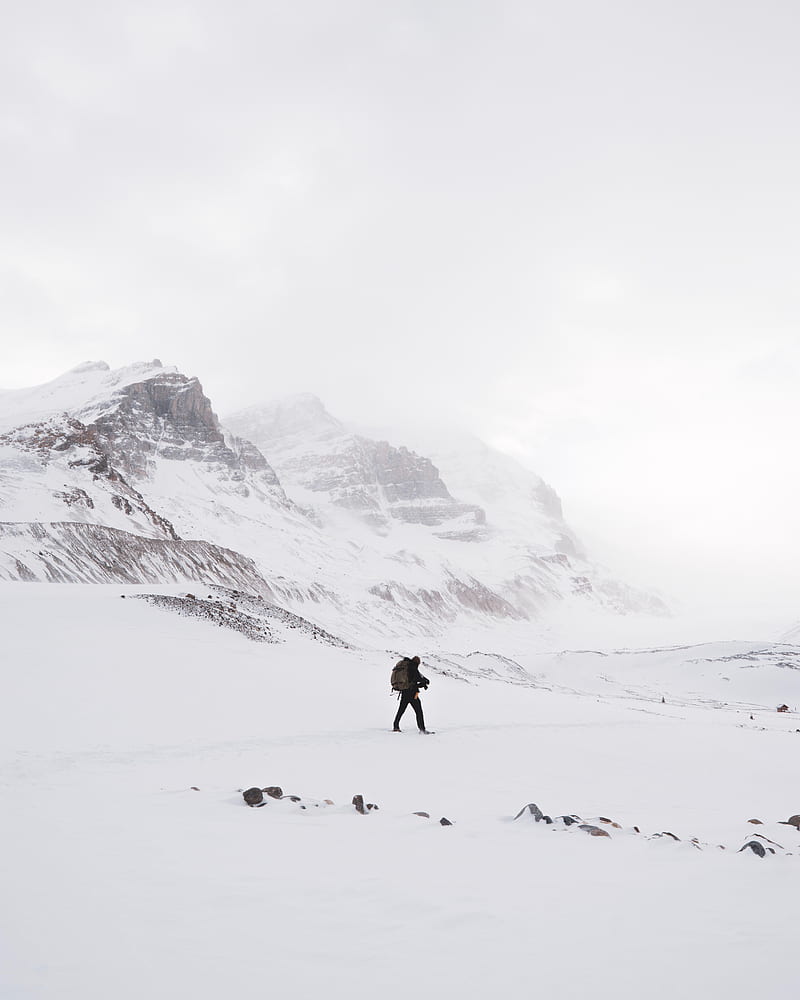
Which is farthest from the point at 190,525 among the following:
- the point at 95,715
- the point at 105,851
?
the point at 105,851

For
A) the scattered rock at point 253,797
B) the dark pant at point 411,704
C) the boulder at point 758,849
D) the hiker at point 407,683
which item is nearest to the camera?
the boulder at point 758,849

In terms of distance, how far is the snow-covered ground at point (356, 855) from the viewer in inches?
138

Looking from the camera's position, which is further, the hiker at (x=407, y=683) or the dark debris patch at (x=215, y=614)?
the dark debris patch at (x=215, y=614)

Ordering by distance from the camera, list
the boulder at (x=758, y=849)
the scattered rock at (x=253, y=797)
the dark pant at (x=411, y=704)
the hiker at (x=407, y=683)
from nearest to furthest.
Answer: the boulder at (x=758, y=849)
the scattered rock at (x=253, y=797)
the dark pant at (x=411, y=704)
the hiker at (x=407, y=683)

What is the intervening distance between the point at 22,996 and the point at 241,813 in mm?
3865

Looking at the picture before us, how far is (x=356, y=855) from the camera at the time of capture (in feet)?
18.8

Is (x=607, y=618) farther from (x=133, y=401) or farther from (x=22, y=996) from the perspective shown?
(x=22, y=996)

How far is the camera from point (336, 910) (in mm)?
4434

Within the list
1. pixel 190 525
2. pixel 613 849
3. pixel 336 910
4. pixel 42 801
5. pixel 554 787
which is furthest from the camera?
pixel 190 525

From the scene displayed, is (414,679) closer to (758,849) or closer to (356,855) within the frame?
(356,855)

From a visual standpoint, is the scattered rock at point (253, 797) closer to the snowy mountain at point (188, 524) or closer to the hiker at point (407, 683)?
the hiker at point (407, 683)

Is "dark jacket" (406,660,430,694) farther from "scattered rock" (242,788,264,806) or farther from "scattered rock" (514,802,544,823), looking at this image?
"scattered rock" (242,788,264,806)

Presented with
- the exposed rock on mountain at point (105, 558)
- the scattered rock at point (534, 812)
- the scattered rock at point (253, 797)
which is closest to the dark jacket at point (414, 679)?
the scattered rock at point (534, 812)

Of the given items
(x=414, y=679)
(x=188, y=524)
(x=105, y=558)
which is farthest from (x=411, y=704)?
Answer: (x=188, y=524)
